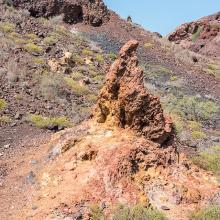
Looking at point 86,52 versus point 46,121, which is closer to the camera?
point 46,121

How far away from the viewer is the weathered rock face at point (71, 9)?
33.6m

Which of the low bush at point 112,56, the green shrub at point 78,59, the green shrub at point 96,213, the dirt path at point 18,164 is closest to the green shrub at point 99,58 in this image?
the low bush at point 112,56

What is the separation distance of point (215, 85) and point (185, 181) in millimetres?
20387

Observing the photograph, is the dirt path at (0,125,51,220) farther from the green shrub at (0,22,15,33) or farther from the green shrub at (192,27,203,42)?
the green shrub at (192,27,203,42)

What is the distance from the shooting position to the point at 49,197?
30.2ft

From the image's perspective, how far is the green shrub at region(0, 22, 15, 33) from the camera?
2536 centimetres

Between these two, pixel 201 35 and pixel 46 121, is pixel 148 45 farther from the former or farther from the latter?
pixel 201 35

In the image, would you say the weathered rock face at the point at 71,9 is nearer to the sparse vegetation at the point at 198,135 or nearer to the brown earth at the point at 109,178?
the sparse vegetation at the point at 198,135

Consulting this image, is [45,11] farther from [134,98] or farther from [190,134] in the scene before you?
[134,98]

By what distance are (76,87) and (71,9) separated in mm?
17094

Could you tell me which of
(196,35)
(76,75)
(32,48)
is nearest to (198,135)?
(76,75)

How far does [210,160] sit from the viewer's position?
13.9m

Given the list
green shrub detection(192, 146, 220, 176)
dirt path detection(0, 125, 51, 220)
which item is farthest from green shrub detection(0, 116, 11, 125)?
green shrub detection(192, 146, 220, 176)

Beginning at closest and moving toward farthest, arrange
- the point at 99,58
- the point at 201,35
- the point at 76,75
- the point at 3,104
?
the point at 3,104 < the point at 76,75 < the point at 99,58 < the point at 201,35
